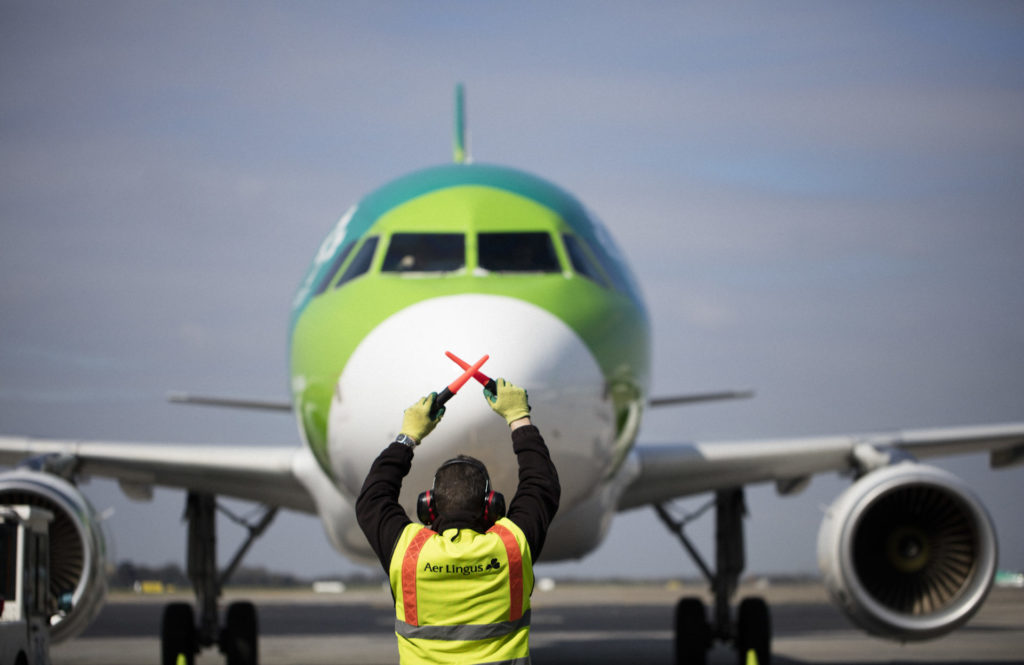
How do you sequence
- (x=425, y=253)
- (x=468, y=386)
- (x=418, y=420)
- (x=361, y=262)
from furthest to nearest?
1. (x=361, y=262)
2. (x=425, y=253)
3. (x=468, y=386)
4. (x=418, y=420)

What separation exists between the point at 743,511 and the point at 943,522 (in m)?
3.22

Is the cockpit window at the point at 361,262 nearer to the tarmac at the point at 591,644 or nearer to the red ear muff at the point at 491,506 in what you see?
the red ear muff at the point at 491,506

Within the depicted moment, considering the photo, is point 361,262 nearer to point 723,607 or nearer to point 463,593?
point 463,593

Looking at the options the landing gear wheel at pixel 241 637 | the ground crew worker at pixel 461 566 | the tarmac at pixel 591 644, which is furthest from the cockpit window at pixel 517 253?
the tarmac at pixel 591 644

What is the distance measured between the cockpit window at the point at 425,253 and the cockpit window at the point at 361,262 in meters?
0.13

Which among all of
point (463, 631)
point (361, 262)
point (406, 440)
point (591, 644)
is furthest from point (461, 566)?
point (591, 644)

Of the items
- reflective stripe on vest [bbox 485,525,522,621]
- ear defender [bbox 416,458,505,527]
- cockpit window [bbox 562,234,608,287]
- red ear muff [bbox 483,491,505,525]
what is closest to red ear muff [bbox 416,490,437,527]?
ear defender [bbox 416,458,505,527]

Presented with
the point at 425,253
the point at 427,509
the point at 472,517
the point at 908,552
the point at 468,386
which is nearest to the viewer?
the point at 472,517

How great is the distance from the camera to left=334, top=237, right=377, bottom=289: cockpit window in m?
8.01

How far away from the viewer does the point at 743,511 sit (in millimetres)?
12609

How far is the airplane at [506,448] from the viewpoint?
22.0 feet

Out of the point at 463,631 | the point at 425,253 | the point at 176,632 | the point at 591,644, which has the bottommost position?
the point at 591,644

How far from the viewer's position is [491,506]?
13.2ft

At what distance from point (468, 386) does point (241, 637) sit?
6046 millimetres
